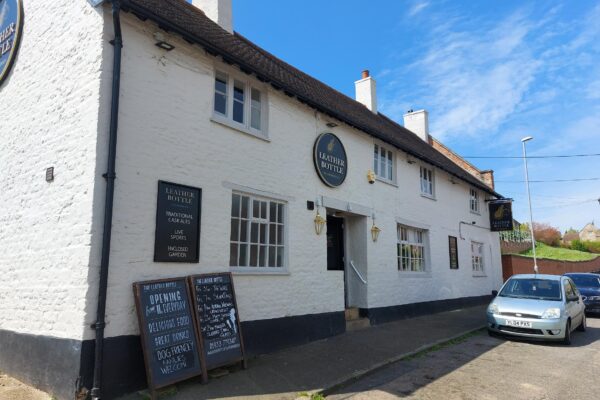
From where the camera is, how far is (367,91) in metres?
17.6

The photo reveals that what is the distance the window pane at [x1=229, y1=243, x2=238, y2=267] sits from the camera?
302 inches

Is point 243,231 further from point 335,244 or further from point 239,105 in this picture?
point 335,244

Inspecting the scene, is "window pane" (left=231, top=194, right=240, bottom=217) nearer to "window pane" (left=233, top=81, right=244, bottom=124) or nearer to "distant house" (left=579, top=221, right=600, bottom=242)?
"window pane" (left=233, top=81, right=244, bottom=124)

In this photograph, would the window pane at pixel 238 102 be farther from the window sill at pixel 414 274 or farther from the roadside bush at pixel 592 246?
the roadside bush at pixel 592 246

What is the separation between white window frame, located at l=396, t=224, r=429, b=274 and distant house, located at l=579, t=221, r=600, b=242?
66045mm

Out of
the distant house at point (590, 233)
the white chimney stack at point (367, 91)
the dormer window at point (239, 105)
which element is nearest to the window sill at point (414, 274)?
the dormer window at point (239, 105)

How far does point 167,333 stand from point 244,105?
452cm

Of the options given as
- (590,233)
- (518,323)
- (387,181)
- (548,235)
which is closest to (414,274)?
(387,181)

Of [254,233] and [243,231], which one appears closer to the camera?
[243,231]

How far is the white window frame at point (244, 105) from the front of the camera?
26.0 feet

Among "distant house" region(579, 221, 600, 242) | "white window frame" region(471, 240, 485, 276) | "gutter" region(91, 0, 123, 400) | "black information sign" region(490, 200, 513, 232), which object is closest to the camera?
"gutter" region(91, 0, 123, 400)

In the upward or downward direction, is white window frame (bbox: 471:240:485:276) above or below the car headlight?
above

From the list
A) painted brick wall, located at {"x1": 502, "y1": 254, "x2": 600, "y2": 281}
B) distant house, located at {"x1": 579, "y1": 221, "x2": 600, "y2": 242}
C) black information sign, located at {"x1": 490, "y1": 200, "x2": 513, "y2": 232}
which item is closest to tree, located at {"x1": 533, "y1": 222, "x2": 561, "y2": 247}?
painted brick wall, located at {"x1": 502, "y1": 254, "x2": 600, "y2": 281}

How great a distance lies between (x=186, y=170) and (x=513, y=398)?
5.82 meters
